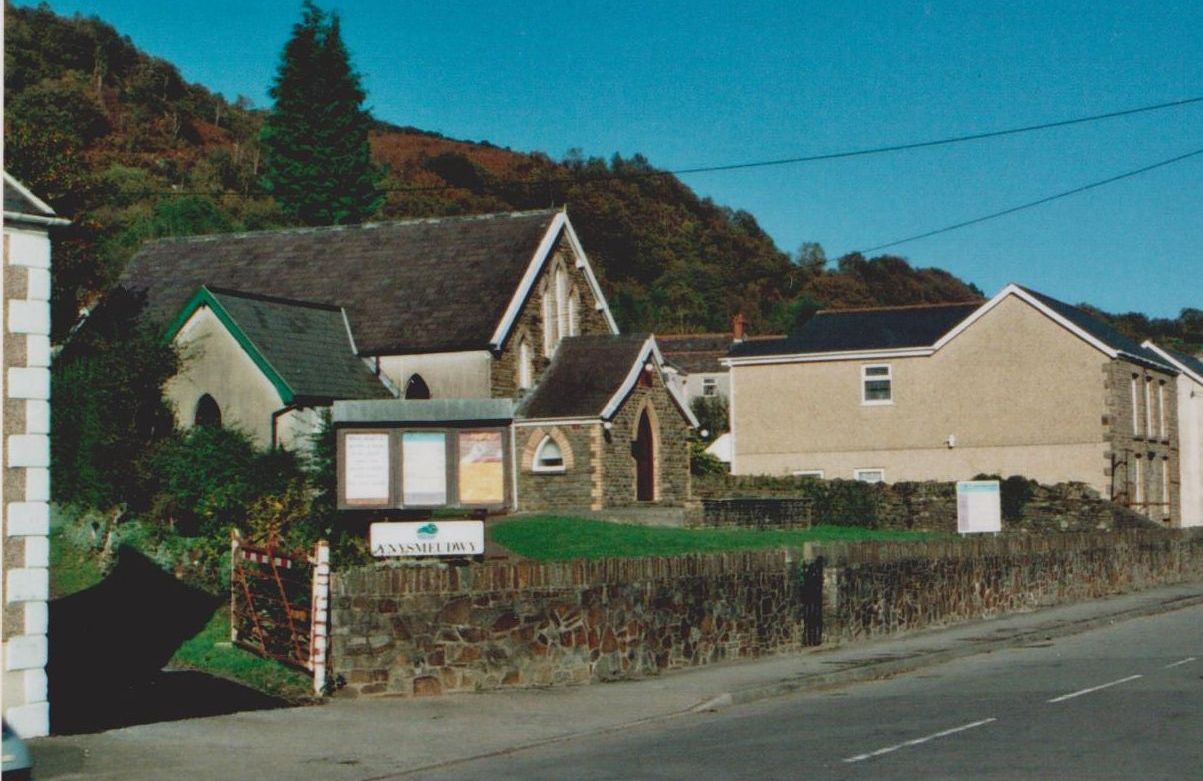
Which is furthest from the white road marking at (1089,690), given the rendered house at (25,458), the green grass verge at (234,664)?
the rendered house at (25,458)

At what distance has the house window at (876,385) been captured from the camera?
54.1m

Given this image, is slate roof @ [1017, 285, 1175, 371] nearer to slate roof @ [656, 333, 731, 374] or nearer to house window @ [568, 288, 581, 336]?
house window @ [568, 288, 581, 336]

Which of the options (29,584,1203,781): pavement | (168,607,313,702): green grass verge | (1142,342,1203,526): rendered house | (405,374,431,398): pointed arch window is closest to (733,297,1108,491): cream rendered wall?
(1142,342,1203,526): rendered house

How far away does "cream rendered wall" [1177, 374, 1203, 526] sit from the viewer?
198ft

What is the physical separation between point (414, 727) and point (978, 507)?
1817 cm

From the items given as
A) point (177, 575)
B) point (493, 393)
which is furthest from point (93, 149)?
point (177, 575)

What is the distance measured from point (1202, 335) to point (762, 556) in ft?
466

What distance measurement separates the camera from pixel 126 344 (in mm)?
35688

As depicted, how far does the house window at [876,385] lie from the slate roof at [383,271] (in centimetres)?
1507

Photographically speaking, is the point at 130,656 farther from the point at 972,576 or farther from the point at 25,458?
the point at 972,576

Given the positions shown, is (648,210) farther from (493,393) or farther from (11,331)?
(11,331)

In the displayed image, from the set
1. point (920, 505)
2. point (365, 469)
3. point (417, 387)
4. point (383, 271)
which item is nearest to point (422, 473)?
point (365, 469)

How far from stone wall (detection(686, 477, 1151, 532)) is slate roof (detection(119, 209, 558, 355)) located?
29.5 feet

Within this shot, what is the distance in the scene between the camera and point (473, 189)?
135 m
